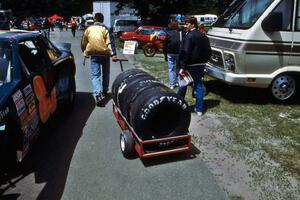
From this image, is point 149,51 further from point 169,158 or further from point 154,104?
point 154,104

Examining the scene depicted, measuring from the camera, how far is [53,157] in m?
4.98

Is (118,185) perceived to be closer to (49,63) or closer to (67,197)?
(67,197)

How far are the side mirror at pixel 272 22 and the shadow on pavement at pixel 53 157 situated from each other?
416 centimetres

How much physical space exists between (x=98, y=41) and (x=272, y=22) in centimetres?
368

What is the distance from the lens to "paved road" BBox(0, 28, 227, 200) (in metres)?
4.02

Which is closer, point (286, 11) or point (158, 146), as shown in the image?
point (158, 146)

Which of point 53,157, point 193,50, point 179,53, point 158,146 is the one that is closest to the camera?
point 158,146

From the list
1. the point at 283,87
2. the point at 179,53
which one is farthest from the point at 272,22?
the point at 179,53

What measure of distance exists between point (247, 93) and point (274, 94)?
43.9 inches

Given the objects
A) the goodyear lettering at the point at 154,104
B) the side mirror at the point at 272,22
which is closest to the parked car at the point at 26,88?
the goodyear lettering at the point at 154,104

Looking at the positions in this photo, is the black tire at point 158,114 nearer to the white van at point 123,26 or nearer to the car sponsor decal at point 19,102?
the car sponsor decal at point 19,102

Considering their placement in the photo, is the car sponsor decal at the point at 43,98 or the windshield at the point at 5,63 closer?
the windshield at the point at 5,63

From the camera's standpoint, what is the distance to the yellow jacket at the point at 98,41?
724 centimetres

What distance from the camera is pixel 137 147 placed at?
480 centimetres
